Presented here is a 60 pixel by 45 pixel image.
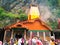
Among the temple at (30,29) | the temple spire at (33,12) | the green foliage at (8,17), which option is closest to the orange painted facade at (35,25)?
the temple at (30,29)

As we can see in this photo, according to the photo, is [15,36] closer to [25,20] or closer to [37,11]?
[25,20]

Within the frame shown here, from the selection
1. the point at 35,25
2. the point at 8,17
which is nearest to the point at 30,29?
the point at 35,25

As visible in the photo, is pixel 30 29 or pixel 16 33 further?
pixel 30 29

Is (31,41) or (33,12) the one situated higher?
(33,12)

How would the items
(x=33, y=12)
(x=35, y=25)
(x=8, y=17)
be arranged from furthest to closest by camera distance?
(x=8, y=17) < (x=33, y=12) < (x=35, y=25)

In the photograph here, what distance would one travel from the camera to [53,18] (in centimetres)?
1116

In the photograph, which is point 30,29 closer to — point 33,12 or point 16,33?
point 16,33

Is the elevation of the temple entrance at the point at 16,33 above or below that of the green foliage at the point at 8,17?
below

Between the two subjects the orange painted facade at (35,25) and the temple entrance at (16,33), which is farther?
the orange painted facade at (35,25)

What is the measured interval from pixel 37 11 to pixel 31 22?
2.58 ft

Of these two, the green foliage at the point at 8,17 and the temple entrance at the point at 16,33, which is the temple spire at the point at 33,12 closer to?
the green foliage at the point at 8,17

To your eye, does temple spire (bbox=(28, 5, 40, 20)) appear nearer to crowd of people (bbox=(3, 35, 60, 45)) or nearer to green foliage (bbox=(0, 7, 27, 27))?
green foliage (bbox=(0, 7, 27, 27))

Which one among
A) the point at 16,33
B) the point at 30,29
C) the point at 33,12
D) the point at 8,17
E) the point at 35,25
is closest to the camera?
the point at 16,33

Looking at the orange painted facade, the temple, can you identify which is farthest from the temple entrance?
the orange painted facade
